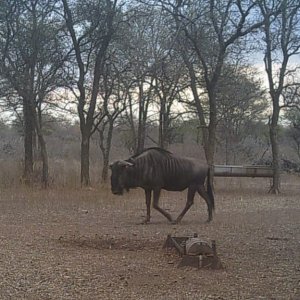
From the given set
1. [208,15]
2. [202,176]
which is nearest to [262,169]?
[208,15]

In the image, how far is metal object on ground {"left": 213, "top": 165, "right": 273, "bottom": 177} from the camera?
28.7 metres

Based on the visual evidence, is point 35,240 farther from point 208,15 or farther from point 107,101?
point 107,101

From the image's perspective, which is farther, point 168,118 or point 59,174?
point 168,118

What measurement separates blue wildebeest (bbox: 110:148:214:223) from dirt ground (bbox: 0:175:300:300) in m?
0.68

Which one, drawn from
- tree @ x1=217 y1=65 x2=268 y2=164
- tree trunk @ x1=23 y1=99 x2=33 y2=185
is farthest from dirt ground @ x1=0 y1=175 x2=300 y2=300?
tree @ x1=217 y1=65 x2=268 y2=164

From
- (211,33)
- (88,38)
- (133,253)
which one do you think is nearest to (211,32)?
(211,33)

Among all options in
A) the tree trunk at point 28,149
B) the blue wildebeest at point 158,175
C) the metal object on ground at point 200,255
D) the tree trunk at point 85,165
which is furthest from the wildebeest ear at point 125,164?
the tree trunk at point 28,149

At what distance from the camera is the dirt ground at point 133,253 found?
7.67 metres

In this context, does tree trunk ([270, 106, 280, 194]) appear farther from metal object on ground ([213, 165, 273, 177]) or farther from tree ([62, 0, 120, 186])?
tree ([62, 0, 120, 186])

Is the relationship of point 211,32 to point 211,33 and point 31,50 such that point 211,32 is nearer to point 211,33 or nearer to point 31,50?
point 211,33

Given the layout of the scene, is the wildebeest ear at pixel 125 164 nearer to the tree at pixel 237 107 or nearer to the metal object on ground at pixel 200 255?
the metal object on ground at pixel 200 255

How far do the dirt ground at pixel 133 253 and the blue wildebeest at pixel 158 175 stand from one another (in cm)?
68

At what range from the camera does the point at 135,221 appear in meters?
15.3

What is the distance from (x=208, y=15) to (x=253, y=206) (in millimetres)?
6365
